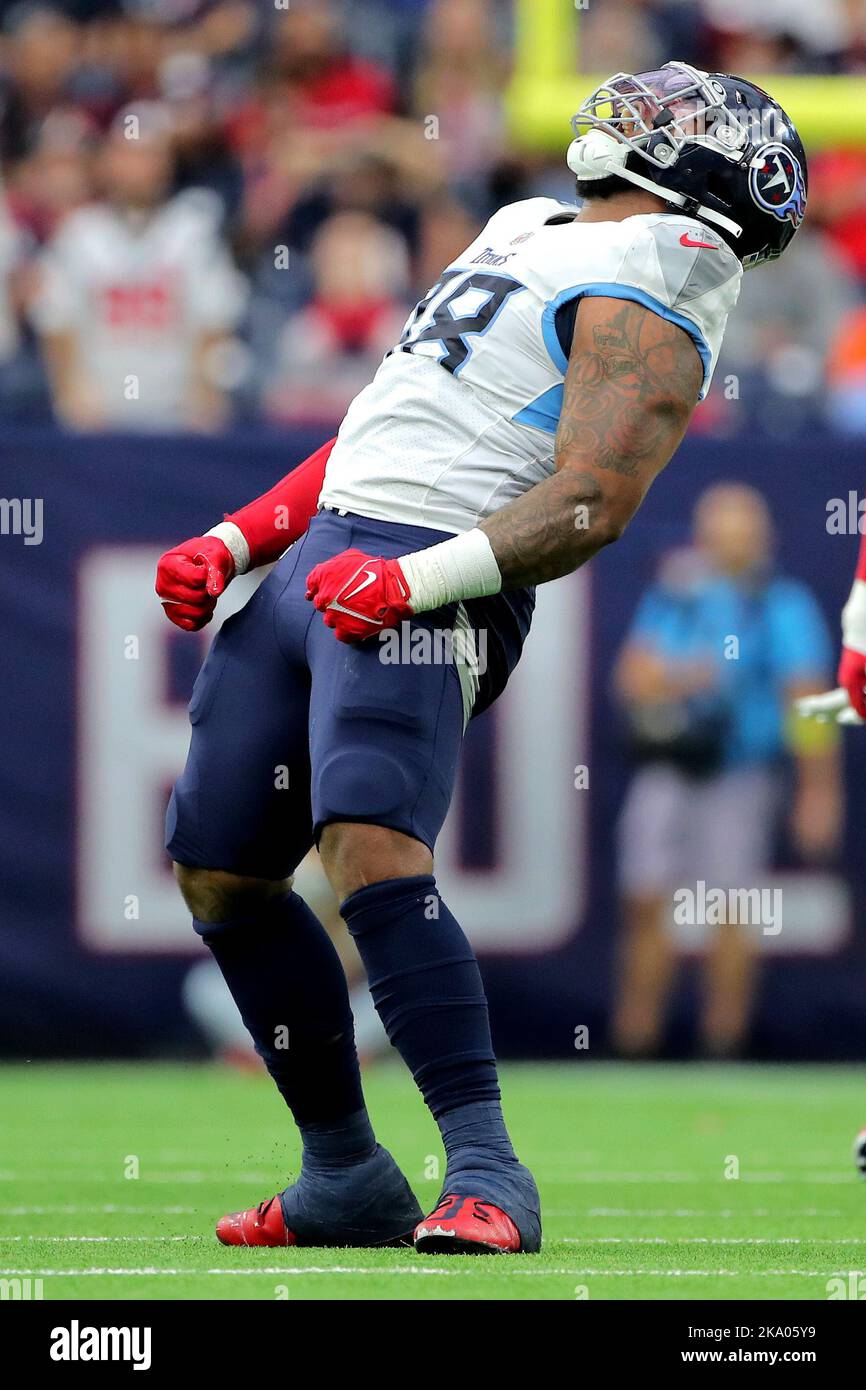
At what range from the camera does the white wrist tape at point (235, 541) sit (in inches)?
161

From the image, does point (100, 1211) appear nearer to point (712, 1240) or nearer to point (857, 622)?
point (712, 1240)

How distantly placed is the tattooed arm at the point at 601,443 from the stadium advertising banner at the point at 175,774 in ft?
13.9

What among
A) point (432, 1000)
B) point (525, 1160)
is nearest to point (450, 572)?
point (432, 1000)

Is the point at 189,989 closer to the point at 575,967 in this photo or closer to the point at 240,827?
the point at 575,967

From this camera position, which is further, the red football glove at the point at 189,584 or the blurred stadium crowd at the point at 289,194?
the blurred stadium crowd at the point at 289,194

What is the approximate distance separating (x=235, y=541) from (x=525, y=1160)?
212 cm

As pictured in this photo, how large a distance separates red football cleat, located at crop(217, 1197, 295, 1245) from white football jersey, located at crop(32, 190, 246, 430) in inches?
217

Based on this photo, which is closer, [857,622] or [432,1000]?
[432,1000]

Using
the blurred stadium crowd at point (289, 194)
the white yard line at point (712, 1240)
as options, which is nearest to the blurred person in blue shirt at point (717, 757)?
the blurred stadium crowd at point (289, 194)

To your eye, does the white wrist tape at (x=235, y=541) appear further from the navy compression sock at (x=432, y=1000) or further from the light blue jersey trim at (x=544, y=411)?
the navy compression sock at (x=432, y=1000)

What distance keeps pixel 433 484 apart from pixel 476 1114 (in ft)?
3.35

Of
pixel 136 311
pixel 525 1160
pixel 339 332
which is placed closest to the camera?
pixel 525 1160

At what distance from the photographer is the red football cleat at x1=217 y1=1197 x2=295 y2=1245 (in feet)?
12.8

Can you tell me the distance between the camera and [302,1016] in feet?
12.9
